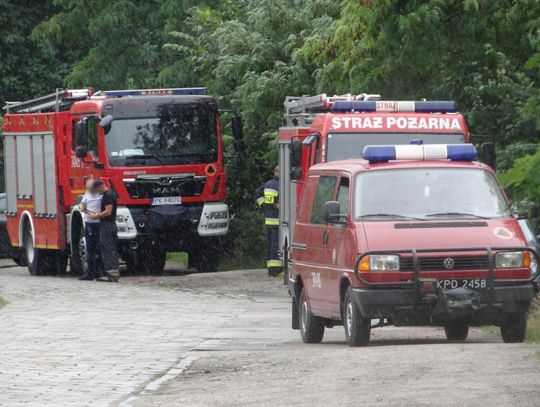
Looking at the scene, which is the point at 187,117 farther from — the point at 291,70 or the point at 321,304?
the point at 321,304

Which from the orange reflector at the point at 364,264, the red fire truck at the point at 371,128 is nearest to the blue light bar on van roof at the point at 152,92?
the red fire truck at the point at 371,128

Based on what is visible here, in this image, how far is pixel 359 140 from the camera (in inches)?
791

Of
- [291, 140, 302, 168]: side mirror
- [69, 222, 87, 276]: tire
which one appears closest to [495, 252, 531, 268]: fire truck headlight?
[291, 140, 302, 168]: side mirror

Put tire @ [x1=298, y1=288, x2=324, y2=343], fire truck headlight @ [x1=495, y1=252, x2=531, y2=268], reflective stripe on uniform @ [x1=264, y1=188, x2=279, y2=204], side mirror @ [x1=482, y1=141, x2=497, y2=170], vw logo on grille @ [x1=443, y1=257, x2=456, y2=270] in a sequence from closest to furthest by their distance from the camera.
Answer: vw logo on grille @ [x1=443, y1=257, x2=456, y2=270] → fire truck headlight @ [x1=495, y1=252, x2=531, y2=268] → tire @ [x1=298, y1=288, x2=324, y2=343] → side mirror @ [x1=482, y1=141, x2=497, y2=170] → reflective stripe on uniform @ [x1=264, y1=188, x2=279, y2=204]

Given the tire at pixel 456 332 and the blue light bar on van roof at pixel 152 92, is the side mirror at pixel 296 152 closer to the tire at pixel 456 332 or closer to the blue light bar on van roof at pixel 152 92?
the tire at pixel 456 332

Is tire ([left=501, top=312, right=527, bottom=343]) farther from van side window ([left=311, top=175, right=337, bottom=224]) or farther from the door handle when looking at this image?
van side window ([left=311, top=175, right=337, bottom=224])

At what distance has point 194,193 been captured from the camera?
2777 cm

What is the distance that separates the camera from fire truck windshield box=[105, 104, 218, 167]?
27203 mm

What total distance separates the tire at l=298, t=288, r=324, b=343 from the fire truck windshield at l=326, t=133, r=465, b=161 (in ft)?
13.1

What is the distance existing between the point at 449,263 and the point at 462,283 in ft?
0.71

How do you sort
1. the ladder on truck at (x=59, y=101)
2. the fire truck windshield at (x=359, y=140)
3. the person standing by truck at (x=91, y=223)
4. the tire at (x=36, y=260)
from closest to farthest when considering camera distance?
the fire truck windshield at (x=359, y=140)
the person standing by truck at (x=91, y=223)
the ladder on truck at (x=59, y=101)
the tire at (x=36, y=260)

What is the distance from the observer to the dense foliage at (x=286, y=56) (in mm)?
21406

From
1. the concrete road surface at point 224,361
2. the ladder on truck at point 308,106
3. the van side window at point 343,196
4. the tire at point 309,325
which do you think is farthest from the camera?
the ladder on truck at point 308,106

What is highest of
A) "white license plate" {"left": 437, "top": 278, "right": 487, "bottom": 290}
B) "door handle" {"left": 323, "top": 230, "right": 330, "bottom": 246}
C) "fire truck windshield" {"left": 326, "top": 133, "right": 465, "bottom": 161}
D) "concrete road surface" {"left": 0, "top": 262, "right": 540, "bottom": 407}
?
"fire truck windshield" {"left": 326, "top": 133, "right": 465, "bottom": 161}
